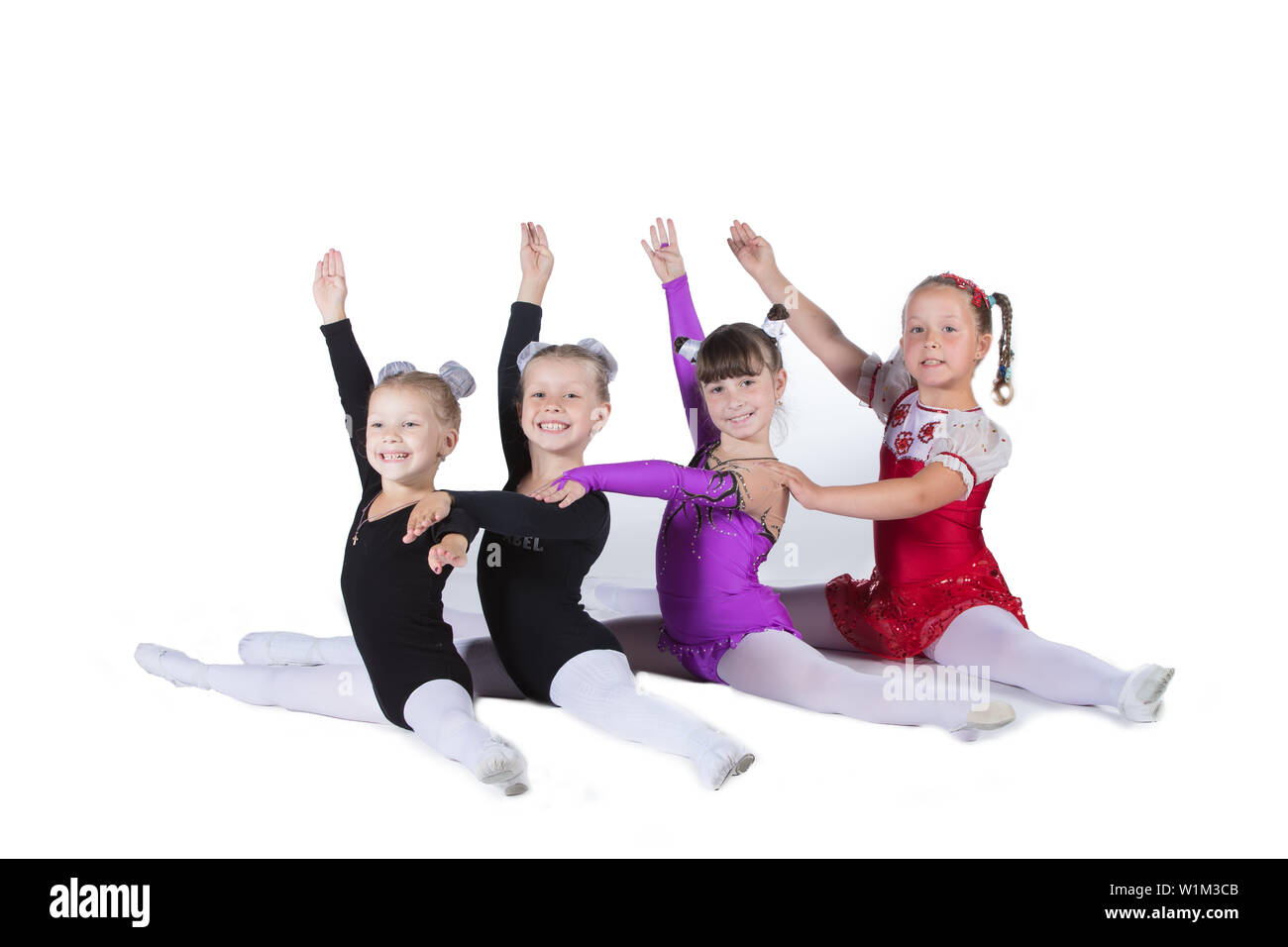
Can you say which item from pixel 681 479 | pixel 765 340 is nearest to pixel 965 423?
pixel 765 340

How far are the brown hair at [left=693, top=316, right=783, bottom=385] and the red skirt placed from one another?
83cm

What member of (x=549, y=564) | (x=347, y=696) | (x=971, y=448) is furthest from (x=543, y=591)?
(x=971, y=448)

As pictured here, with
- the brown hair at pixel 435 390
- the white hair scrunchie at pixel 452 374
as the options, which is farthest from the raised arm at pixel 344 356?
the brown hair at pixel 435 390

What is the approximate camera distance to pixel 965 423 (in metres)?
4.12

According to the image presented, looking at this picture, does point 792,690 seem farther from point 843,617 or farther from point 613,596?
point 613,596

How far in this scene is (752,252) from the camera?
15.4 feet

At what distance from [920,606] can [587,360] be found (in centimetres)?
128

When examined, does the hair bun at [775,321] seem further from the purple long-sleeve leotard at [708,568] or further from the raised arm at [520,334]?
the raised arm at [520,334]

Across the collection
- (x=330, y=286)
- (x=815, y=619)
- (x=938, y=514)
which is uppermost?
(x=330, y=286)

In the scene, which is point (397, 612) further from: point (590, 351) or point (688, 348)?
point (688, 348)

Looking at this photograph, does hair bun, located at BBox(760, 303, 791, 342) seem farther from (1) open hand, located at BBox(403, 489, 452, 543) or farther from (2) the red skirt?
(1) open hand, located at BBox(403, 489, 452, 543)

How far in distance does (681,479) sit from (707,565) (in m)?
0.30

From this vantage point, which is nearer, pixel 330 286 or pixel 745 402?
pixel 745 402

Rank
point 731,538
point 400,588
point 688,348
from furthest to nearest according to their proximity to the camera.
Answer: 1. point 688,348
2. point 731,538
3. point 400,588
